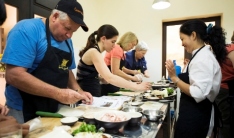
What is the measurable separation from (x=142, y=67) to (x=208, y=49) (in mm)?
2205

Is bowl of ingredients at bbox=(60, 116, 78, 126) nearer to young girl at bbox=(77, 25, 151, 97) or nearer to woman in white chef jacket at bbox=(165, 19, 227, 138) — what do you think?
young girl at bbox=(77, 25, 151, 97)

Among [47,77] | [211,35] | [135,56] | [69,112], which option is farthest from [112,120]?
[135,56]

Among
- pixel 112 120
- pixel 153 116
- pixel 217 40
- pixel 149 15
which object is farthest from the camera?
pixel 149 15

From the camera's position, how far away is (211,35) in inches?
49.6

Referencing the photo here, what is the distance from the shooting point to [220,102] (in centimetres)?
169

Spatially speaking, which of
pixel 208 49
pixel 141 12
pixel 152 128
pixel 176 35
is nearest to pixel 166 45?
pixel 176 35

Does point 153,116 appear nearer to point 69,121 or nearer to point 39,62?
point 69,121

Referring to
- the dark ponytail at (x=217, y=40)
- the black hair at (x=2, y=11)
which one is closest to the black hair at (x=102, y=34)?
the dark ponytail at (x=217, y=40)

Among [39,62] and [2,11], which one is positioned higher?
[2,11]

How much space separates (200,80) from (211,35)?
1.29 ft

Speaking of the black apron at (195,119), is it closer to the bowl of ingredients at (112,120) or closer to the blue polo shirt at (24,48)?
the bowl of ingredients at (112,120)

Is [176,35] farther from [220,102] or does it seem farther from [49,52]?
[49,52]

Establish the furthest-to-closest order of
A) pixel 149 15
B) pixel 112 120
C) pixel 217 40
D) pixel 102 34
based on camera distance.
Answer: pixel 149 15 → pixel 102 34 → pixel 217 40 → pixel 112 120

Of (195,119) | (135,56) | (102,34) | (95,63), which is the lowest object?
(195,119)
